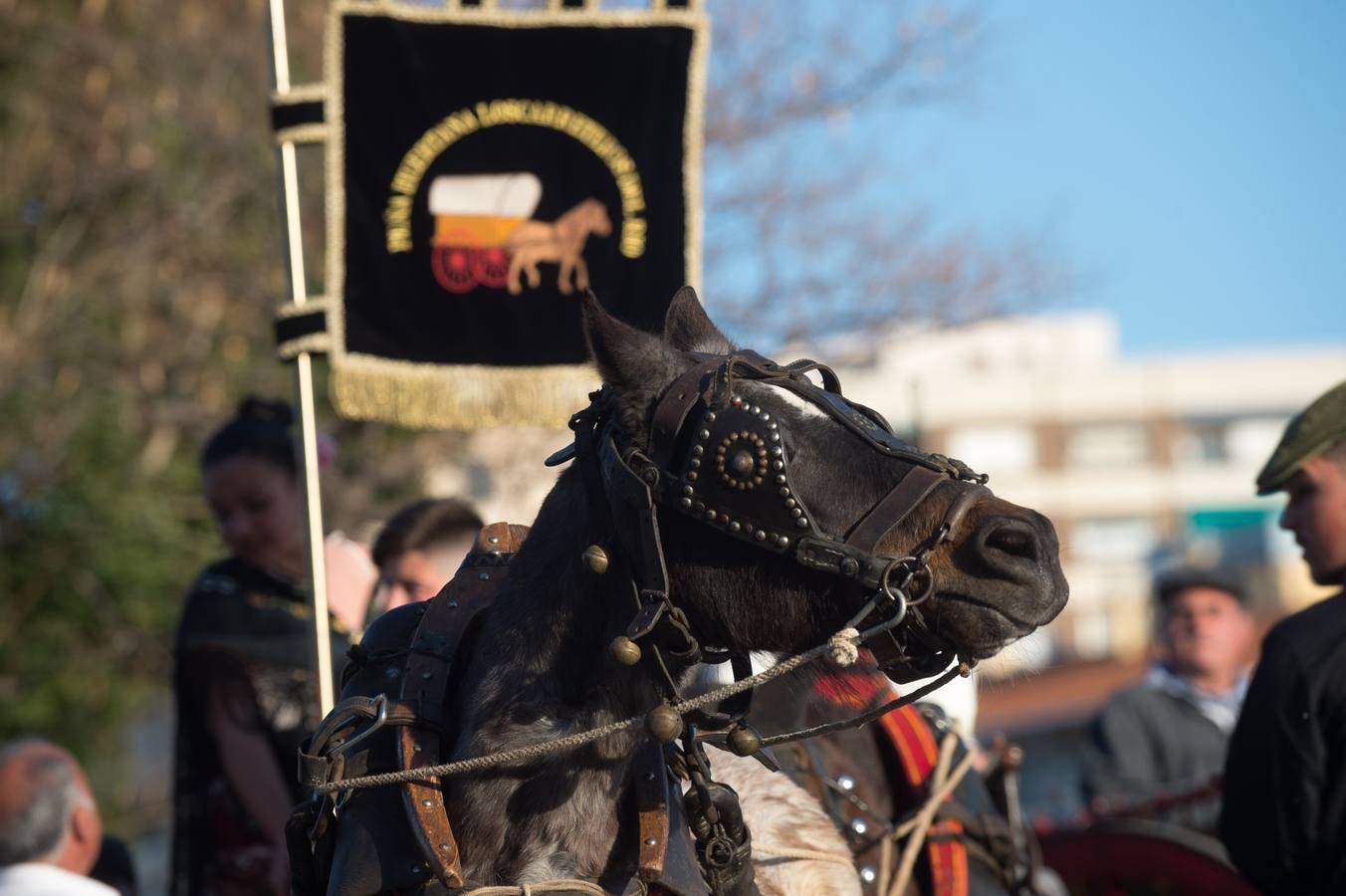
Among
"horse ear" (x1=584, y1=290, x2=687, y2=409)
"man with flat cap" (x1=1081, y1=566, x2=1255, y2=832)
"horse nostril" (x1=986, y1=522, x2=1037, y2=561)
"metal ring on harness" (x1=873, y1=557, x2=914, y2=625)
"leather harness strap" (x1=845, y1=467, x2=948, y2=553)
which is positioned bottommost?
"man with flat cap" (x1=1081, y1=566, x2=1255, y2=832)

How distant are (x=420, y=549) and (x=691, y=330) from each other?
2207 mm

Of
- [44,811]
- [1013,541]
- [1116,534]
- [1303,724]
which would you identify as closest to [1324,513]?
[1303,724]

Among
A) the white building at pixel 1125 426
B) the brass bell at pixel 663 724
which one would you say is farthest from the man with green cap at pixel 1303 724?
the white building at pixel 1125 426

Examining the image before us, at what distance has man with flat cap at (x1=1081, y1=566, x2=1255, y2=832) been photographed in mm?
7477

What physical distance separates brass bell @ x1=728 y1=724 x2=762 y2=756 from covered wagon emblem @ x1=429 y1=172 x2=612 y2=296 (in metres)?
2.46

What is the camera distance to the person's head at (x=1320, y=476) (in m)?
4.39

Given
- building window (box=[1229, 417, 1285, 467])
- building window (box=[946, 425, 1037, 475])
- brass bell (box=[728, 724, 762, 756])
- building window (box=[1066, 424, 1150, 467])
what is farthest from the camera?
building window (box=[1229, 417, 1285, 467])

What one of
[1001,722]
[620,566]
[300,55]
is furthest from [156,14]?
[620,566]

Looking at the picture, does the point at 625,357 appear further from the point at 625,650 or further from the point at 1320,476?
the point at 1320,476

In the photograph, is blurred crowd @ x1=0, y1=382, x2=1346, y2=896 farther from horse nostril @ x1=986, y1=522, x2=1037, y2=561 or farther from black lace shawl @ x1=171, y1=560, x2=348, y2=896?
horse nostril @ x1=986, y1=522, x2=1037, y2=561

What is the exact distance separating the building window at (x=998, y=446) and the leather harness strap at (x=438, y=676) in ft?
148

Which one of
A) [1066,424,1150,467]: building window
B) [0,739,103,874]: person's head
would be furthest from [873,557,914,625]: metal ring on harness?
[1066,424,1150,467]: building window

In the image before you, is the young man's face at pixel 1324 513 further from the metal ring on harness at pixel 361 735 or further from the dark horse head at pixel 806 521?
the metal ring on harness at pixel 361 735

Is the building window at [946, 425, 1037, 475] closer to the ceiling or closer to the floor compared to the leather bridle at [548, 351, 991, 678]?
closer to the ceiling
